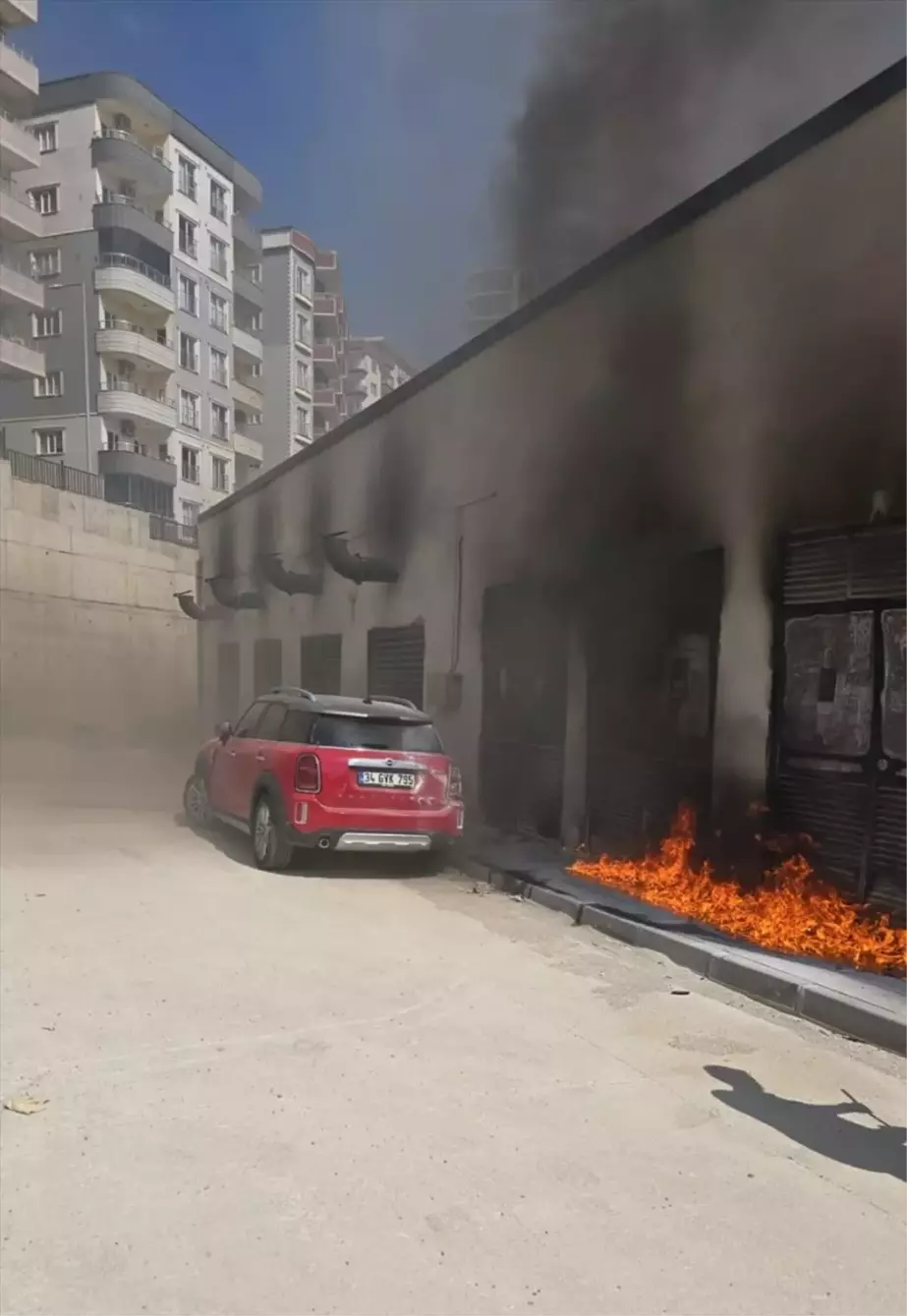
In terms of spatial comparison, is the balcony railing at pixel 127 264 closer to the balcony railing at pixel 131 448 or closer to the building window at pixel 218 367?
the building window at pixel 218 367

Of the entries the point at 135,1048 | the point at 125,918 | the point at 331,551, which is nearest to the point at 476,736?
the point at 331,551

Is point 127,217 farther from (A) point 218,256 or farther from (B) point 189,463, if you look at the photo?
(B) point 189,463

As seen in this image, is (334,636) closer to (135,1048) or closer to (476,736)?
(476,736)

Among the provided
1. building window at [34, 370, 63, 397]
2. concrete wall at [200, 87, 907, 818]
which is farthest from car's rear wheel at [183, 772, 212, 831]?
building window at [34, 370, 63, 397]

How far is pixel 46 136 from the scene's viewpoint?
40.7 m

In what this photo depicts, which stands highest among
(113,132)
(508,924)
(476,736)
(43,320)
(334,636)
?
(113,132)

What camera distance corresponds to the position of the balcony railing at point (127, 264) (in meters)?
40.0

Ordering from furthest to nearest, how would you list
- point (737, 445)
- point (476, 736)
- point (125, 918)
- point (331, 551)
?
point (331, 551) → point (476, 736) → point (737, 445) → point (125, 918)

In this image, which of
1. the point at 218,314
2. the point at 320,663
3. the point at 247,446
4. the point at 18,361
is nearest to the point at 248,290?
the point at 218,314

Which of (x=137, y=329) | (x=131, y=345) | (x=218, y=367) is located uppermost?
(x=218, y=367)

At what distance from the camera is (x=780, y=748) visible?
719cm

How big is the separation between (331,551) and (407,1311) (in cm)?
1192

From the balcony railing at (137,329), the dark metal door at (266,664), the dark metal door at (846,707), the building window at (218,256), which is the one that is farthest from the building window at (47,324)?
the dark metal door at (846,707)

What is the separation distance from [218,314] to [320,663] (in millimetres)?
36741
